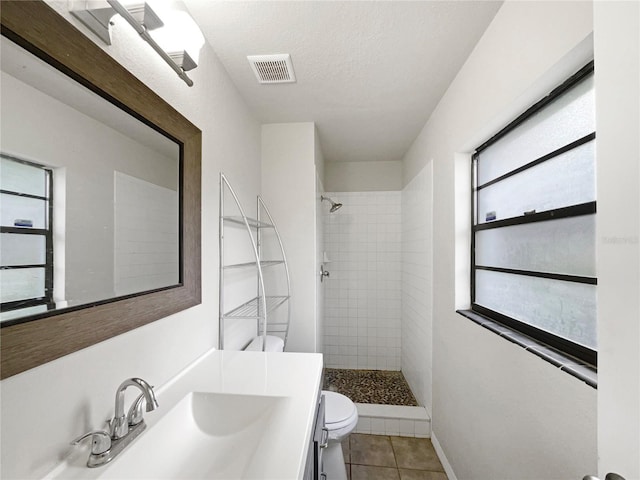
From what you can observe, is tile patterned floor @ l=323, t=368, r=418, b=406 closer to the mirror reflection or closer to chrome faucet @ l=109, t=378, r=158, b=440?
chrome faucet @ l=109, t=378, r=158, b=440

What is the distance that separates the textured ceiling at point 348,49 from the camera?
1.22 metres

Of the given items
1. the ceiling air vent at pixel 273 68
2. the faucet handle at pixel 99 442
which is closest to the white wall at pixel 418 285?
the ceiling air vent at pixel 273 68

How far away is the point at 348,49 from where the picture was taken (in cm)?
146

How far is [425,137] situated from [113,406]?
2.48 meters

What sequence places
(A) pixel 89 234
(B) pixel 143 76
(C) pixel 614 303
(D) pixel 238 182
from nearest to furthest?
(C) pixel 614 303 < (A) pixel 89 234 < (B) pixel 143 76 < (D) pixel 238 182

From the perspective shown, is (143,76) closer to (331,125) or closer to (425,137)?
(331,125)

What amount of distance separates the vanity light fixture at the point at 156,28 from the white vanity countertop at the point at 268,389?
3.36 feet

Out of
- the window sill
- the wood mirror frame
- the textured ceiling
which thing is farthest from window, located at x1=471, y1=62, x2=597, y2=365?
the wood mirror frame

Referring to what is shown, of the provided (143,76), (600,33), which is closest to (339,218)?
(143,76)

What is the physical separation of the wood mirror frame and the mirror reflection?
0.07 feet

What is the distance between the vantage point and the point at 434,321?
6.99 ft

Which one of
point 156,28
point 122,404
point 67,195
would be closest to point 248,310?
point 122,404

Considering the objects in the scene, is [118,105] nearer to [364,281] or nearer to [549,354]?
[549,354]

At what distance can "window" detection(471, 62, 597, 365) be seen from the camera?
94cm
